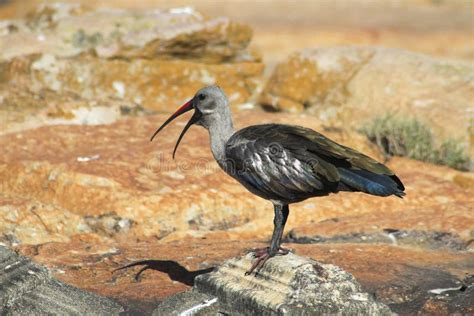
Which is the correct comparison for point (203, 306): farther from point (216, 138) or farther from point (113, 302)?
point (216, 138)

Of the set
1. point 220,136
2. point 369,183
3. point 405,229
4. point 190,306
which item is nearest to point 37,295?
point 190,306

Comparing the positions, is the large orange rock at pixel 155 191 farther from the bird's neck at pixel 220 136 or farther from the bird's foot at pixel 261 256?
the bird's foot at pixel 261 256

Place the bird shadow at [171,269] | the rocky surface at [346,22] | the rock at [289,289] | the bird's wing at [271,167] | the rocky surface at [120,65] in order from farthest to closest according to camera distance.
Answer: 1. the rocky surface at [346,22]
2. the rocky surface at [120,65]
3. the bird shadow at [171,269]
4. the bird's wing at [271,167]
5. the rock at [289,289]

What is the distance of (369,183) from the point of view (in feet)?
27.2

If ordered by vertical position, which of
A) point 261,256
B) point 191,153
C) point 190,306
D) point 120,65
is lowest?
point 191,153

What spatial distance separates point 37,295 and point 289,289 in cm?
215

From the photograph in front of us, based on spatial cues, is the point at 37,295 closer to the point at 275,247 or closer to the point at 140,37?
the point at 275,247

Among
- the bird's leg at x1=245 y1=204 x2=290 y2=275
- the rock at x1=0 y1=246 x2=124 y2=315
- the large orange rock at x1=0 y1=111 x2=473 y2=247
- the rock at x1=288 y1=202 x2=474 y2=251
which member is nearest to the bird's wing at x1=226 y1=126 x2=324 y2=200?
the bird's leg at x1=245 y1=204 x2=290 y2=275

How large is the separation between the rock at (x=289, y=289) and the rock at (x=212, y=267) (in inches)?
5.2

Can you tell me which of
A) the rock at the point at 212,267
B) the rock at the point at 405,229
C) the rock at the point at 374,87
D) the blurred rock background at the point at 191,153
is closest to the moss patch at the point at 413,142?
the blurred rock background at the point at 191,153

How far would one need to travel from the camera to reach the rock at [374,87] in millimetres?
14220

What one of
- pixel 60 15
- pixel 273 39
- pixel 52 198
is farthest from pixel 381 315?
pixel 273 39

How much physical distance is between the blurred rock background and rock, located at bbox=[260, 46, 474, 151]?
23mm

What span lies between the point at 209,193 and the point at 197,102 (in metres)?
2.51
